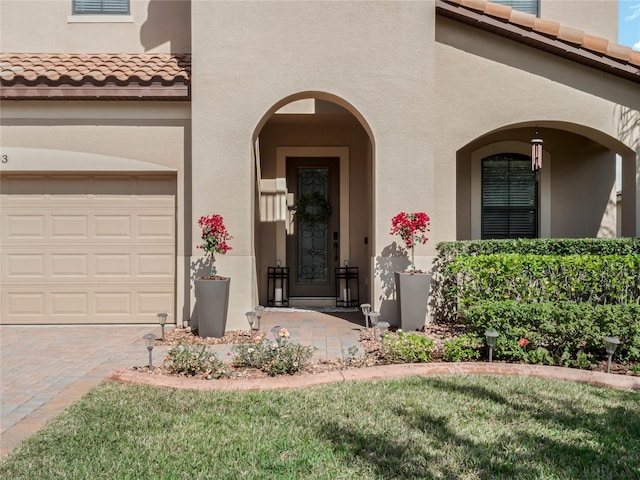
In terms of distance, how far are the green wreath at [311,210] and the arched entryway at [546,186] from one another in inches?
115

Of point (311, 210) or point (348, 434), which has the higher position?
point (311, 210)

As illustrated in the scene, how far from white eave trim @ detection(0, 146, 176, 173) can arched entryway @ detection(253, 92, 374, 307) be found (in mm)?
2868

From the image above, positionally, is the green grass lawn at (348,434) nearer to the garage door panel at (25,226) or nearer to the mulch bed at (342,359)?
the mulch bed at (342,359)

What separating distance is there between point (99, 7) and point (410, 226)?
785cm

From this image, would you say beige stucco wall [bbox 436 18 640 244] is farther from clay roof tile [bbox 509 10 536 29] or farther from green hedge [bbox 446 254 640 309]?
green hedge [bbox 446 254 640 309]

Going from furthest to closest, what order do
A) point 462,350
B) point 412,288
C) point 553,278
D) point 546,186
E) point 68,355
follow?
point 546,186 → point 412,288 → point 553,278 → point 68,355 → point 462,350

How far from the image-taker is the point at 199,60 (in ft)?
24.4

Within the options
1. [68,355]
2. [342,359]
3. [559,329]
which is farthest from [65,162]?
[559,329]

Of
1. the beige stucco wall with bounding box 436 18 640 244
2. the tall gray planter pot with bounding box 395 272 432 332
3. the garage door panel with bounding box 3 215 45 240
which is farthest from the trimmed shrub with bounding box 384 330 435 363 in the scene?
the garage door panel with bounding box 3 215 45 240

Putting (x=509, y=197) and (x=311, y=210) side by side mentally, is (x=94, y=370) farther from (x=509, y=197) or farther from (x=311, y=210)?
(x=509, y=197)

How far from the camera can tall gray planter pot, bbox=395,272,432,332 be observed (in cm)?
711

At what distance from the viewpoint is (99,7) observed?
935cm

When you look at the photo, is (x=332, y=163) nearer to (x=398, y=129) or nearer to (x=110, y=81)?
(x=398, y=129)

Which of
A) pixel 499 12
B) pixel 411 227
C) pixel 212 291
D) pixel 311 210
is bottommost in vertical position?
pixel 212 291
